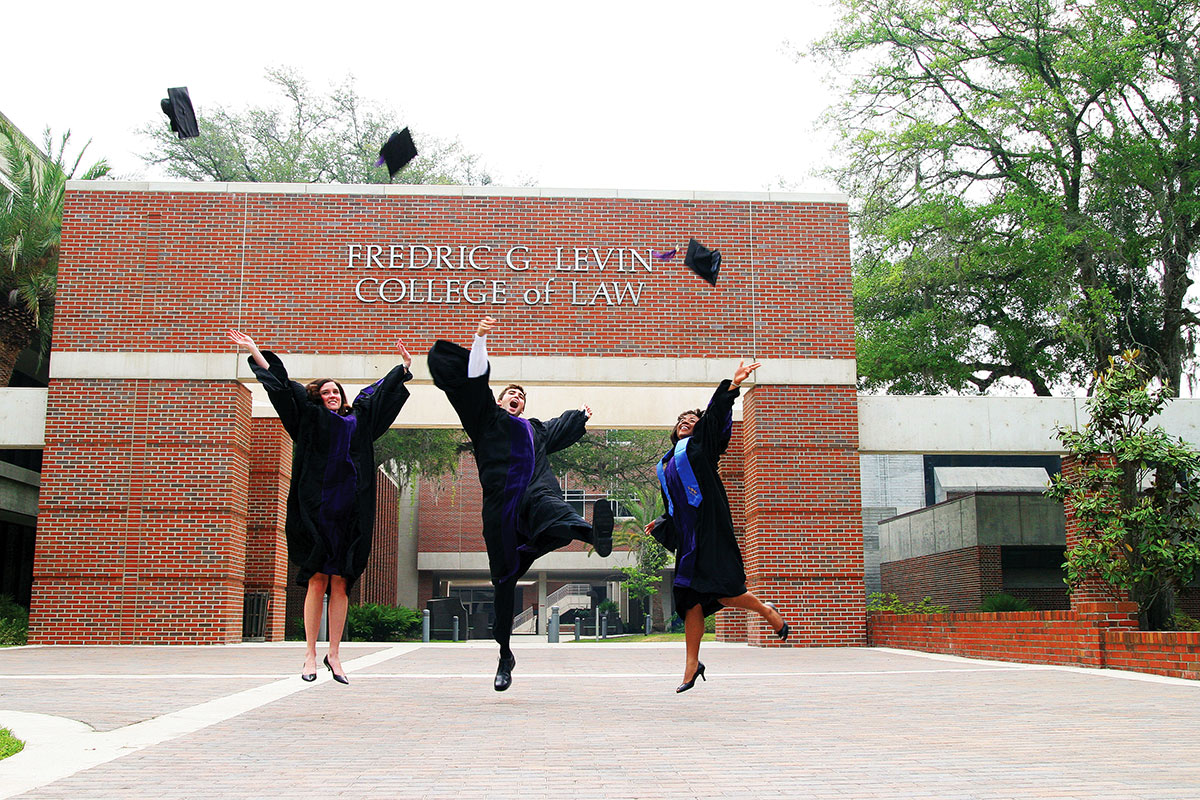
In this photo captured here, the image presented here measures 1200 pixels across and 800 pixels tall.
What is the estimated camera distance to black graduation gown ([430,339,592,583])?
6621 mm

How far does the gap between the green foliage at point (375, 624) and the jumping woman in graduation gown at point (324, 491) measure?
17129 mm

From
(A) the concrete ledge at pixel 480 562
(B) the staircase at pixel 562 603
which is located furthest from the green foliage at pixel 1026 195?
(B) the staircase at pixel 562 603

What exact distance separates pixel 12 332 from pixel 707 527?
17.0m

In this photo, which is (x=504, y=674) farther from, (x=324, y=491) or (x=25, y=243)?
(x=25, y=243)

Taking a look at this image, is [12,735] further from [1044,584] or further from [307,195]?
[1044,584]

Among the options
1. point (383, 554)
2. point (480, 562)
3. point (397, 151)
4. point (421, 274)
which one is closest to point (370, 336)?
point (421, 274)

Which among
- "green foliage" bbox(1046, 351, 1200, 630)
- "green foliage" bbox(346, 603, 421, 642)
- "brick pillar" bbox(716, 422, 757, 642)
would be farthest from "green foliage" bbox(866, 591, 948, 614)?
"green foliage" bbox(346, 603, 421, 642)

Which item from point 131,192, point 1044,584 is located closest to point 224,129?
point 131,192

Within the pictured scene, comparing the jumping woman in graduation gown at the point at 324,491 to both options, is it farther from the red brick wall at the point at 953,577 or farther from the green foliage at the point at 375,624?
the red brick wall at the point at 953,577

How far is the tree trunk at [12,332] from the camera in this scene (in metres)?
19.6

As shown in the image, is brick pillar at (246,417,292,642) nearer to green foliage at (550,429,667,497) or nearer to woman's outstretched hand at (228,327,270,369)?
woman's outstretched hand at (228,327,270,369)

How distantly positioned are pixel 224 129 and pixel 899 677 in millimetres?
26886

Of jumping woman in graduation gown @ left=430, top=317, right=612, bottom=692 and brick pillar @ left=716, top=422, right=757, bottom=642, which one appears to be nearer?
jumping woman in graduation gown @ left=430, top=317, right=612, bottom=692

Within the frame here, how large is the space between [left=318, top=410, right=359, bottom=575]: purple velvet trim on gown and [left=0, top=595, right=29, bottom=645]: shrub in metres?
10.7
